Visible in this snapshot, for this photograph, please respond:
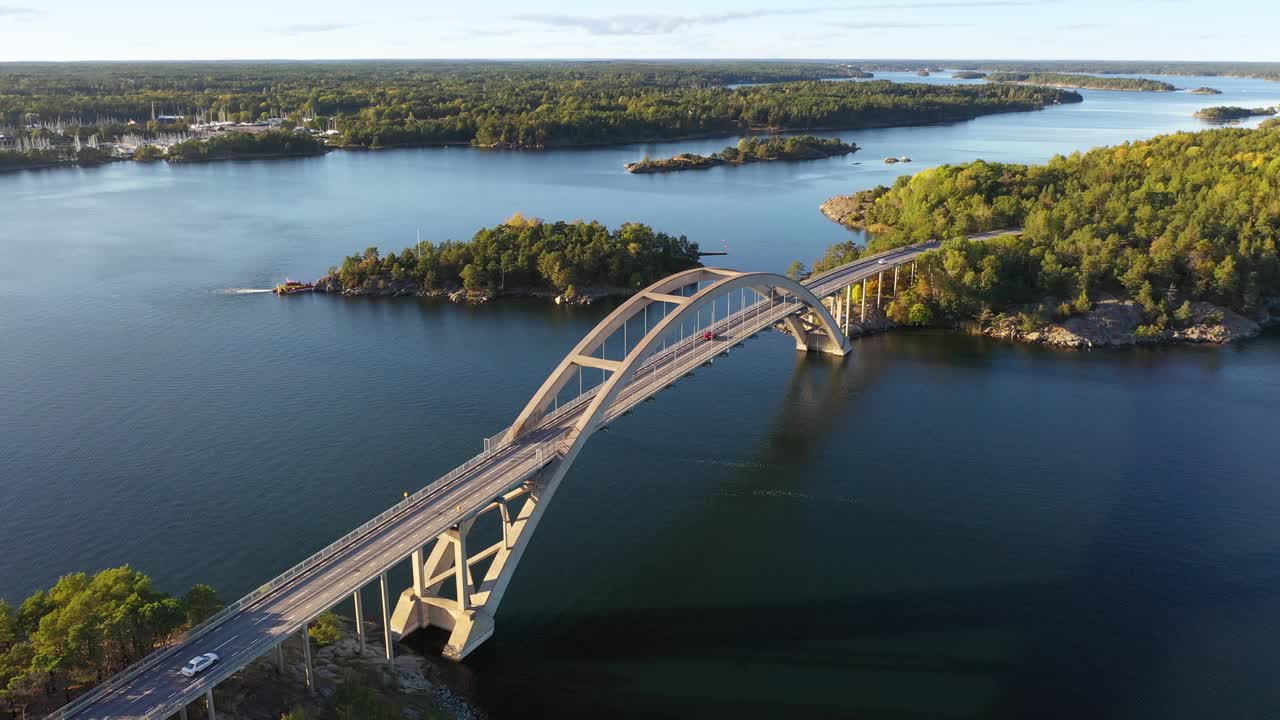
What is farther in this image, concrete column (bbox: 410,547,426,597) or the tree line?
the tree line

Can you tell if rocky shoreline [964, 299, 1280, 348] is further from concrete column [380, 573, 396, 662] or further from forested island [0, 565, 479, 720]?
forested island [0, 565, 479, 720]

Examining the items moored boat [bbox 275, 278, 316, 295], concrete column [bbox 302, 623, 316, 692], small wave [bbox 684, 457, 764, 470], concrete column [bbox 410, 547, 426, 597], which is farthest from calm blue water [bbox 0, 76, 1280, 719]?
concrete column [bbox 302, 623, 316, 692]

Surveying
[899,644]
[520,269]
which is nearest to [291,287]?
[520,269]

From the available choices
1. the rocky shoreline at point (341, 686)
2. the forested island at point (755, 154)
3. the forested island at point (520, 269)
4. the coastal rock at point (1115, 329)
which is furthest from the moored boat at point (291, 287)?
the forested island at point (755, 154)

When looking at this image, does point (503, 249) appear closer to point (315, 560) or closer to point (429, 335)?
point (429, 335)

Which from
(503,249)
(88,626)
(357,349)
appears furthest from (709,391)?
(88,626)

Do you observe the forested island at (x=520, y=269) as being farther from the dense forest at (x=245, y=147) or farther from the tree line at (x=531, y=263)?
the dense forest at (x=245, y=147)
